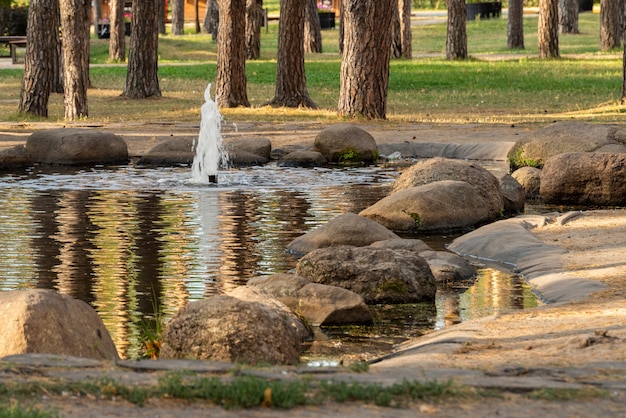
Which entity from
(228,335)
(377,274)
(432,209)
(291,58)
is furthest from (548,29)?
(228,335)

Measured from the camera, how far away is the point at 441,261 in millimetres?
10508

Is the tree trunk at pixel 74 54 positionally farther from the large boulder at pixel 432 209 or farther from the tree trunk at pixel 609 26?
the tree trunk at pixel 609 26

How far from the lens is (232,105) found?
25062 mm

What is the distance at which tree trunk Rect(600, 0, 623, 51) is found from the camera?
1607 inches

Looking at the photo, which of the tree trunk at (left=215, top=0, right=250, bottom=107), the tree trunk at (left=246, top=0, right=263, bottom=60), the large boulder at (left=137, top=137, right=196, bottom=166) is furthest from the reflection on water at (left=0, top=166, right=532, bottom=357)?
the tree trunk at (left=246, top=0, right=263, bottom=60)

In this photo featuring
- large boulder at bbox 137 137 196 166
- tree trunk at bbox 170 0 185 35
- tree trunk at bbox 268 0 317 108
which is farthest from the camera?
tree trunk at bbox 170 0 185 35

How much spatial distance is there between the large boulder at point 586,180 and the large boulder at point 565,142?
5.19 feet

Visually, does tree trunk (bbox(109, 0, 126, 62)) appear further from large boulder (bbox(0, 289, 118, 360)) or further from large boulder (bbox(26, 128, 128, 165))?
large boulder (bbox(0, 289, 118, 360))

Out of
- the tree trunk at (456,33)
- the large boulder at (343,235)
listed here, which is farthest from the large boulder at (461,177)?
the tree trunk at (456,33)

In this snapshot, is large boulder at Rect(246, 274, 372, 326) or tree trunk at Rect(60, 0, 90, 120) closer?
large boulder at Rect(246, 274, 372, 326)

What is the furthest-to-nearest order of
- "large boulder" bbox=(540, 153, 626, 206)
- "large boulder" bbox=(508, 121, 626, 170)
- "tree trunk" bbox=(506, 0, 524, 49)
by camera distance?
"tree trunk" bbox=(506, 0, 524, 49) → "large boulder" bbox=(508, 121, 626, 170) → "large boulder" bbox=(540, 153, 626, 206)

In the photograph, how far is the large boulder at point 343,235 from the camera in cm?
1130

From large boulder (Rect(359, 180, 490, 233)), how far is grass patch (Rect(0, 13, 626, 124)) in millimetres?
9039

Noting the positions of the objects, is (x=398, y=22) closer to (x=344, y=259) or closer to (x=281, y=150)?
(x=281, y=150)
